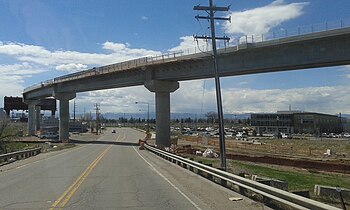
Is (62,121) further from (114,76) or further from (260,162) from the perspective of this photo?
(260,162)

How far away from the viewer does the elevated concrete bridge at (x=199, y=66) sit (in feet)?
120

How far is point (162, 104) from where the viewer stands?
5750cm

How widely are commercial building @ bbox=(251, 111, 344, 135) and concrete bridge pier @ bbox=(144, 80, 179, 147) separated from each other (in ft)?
324

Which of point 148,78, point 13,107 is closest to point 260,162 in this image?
point 148,78

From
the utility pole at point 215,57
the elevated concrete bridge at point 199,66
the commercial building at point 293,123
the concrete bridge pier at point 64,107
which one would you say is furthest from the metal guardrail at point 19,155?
the commercial building at point 293,123

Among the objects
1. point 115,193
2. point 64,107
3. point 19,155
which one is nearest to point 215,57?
point 115,193

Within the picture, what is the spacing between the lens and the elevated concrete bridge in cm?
3650

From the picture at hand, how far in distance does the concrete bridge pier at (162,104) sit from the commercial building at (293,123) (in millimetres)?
98701

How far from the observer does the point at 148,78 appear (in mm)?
58312

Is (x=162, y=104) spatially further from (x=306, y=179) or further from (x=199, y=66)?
(x=306, y=179)

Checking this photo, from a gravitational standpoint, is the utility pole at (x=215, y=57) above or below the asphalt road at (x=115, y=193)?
above

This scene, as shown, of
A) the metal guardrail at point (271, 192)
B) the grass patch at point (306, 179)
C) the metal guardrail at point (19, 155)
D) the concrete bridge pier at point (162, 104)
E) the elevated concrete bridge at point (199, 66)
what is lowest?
the grass patch at point (306, 179)

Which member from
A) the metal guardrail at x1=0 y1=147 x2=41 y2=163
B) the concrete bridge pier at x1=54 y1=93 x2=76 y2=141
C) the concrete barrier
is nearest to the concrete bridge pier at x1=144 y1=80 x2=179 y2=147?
the metal guardrail at x1=0 y1=147 x2=41 y2=163

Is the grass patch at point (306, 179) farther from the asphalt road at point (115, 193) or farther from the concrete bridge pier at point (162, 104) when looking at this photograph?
the concrete bridge pier at point (162, 104)
